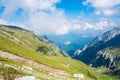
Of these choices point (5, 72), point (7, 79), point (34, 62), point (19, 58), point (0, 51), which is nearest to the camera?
point (7, 79)

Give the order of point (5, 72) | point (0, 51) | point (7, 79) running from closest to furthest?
point (7, 79) → point (5, 72) → point (0, 51)

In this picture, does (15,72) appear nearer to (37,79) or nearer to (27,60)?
(37,79)

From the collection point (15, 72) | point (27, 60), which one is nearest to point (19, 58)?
point (27, 60)

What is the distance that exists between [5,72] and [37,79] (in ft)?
36.7

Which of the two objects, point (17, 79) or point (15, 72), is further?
point (15, 72)

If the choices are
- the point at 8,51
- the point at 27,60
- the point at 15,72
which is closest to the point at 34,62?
the point at 27,60

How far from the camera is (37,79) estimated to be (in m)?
82.6

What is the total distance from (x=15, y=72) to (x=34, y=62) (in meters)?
89.2

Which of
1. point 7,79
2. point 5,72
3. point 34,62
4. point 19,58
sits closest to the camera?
point 7,79

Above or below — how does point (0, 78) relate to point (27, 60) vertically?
below

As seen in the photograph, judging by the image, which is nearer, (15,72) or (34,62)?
(15,72)

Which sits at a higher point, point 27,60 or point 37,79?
point 27,60

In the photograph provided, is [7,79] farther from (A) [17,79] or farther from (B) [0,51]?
(B) [0,51]

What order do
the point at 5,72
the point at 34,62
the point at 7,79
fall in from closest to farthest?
1. the point at 7,79
2. the point at 5,72
3. the point at 34,62
